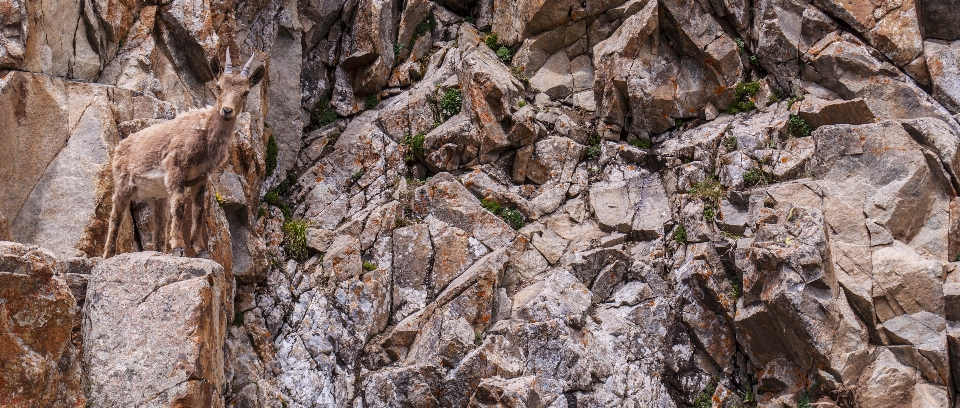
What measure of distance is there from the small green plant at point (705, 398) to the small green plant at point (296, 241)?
789 cm

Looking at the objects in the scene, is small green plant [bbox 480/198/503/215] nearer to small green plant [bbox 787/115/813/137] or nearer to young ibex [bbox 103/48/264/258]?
small green plant [bbox 787/115/813/137]

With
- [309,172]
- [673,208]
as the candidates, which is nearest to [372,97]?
[309,172]

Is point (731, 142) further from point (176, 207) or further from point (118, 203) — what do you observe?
point (118, 203)

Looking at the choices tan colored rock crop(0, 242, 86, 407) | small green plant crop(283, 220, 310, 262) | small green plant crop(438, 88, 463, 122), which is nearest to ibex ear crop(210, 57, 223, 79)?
tan colored rock crop(0, 242, 86, 407)

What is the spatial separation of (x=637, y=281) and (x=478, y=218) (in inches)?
133

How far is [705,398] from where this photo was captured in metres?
14.6

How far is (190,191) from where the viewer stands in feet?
38.5

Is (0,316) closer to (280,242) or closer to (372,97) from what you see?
(280,242)

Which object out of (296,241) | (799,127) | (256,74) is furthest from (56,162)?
(799,127)

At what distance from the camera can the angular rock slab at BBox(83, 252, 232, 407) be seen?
9.33m

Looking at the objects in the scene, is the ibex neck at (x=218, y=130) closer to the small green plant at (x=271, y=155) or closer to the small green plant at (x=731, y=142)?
the small green plant at (x=271, y=155)

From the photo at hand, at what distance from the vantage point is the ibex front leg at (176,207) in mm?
11070

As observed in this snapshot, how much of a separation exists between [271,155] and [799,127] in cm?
1112

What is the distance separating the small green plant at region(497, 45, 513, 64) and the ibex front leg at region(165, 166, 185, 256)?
10162mm
